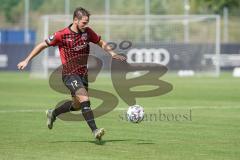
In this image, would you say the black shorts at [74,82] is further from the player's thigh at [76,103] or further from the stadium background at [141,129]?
the stadium background at [141,129]

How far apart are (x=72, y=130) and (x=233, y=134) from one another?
3195 millimetres

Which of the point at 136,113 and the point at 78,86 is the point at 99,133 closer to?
the point at 78,86

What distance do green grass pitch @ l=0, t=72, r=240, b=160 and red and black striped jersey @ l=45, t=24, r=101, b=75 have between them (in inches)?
50.1

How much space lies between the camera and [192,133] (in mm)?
14789

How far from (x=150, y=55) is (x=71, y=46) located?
30.8m

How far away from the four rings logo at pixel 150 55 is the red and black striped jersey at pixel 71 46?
30.1m

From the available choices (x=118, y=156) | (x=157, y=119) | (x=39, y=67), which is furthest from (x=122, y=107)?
(x=39, y=67)

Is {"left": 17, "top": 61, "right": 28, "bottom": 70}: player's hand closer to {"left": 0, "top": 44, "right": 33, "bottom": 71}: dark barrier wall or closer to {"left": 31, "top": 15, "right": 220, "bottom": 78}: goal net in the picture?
{"left": 31, "top": 15, "right": 220, "bottom": 78}: goal net

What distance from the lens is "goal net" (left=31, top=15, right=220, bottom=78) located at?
1716 inches

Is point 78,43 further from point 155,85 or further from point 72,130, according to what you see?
point 155,85

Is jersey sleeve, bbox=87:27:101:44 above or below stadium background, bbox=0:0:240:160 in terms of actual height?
above

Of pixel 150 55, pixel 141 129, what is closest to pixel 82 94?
pixel 141 129

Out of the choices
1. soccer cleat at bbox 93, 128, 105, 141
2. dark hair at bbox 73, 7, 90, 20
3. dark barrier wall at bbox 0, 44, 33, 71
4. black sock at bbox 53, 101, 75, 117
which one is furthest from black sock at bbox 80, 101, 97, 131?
dark barrier wall at bbox 0, 44, 33, 71

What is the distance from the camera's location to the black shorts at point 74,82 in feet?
44.3
